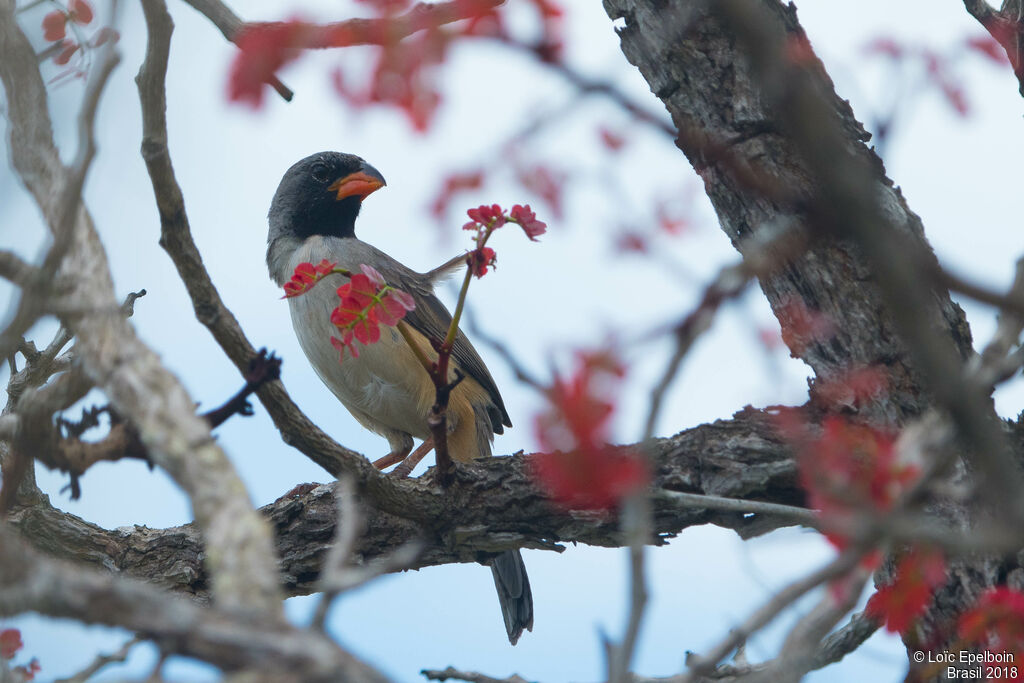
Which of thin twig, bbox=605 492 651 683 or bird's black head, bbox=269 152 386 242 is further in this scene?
bird's black head, bbox=269 152 386 242

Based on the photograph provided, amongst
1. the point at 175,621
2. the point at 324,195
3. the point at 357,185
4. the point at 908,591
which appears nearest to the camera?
the point at 175,621

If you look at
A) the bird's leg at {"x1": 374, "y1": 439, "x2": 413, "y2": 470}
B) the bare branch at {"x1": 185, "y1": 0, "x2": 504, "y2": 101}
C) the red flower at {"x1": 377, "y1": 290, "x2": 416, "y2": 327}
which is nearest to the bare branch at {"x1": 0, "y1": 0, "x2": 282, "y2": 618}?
the bare branch at {"x1": 185, "y1": 0, "x2": 504, "y2": 101}

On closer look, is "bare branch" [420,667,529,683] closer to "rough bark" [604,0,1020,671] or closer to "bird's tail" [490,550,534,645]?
"rough bark" [604,0,1020,671]

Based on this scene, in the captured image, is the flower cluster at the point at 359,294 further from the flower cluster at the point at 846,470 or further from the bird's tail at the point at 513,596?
the bird's tail at the point at 513,596

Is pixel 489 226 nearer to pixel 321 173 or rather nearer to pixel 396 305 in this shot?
pixel 396 305

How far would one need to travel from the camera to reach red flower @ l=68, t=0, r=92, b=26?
143 inches

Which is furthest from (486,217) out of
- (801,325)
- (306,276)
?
(801,325)

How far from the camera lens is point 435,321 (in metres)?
6.33

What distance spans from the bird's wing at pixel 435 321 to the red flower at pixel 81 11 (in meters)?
2.63

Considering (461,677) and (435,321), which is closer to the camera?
(461,677)

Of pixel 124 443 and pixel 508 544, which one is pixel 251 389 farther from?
pixel 508 544

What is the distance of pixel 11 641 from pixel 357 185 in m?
3.91

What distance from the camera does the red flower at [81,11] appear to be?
143 inches

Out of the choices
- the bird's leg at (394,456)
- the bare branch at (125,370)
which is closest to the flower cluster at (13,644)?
the bare branch at (125,370)
